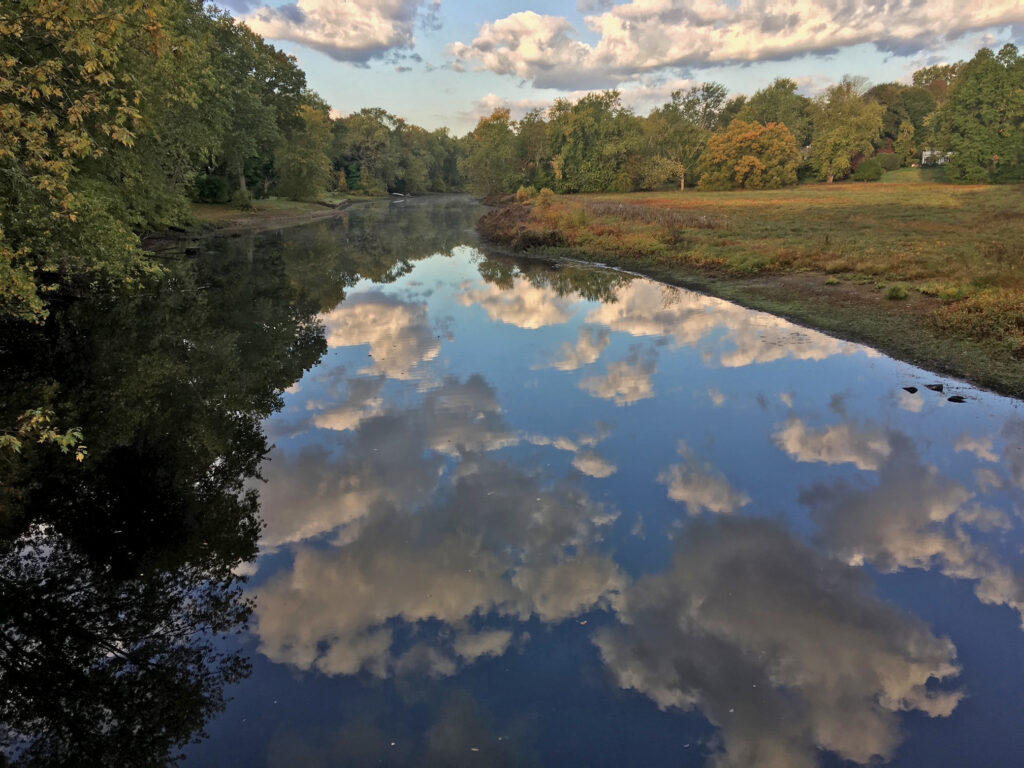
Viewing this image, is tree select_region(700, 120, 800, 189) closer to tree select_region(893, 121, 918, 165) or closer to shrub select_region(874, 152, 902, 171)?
shrub select_region(874, 152, 902, 171)

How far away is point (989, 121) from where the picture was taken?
6856 centimetres

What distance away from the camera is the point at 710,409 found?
34.7 ft

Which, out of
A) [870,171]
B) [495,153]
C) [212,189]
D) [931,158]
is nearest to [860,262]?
[212,189]

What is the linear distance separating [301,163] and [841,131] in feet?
256

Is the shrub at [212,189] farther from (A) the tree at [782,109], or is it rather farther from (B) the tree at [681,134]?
(A) the tree at [782,109]

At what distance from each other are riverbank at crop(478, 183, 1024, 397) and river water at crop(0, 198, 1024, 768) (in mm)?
2033

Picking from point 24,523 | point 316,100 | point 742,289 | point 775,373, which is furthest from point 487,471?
point 316,100

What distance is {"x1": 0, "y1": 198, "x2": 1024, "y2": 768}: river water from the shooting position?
178 inches

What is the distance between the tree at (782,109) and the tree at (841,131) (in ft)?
8.96

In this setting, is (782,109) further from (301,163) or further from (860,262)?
(860,262)

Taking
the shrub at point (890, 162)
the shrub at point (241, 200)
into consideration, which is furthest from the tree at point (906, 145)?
the shrub at point (241, 200)

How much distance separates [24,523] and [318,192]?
7429 cm

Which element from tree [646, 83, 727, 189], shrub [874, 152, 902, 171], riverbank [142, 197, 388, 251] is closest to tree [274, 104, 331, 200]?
riverbank [142, 197, 388, 251]

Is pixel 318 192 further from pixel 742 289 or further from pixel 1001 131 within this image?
pixel 1001 131
